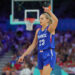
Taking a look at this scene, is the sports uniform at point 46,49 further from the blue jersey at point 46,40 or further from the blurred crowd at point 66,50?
the blurred crowd at point 66,50

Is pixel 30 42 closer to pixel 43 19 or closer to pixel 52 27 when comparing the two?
pixel 43 19

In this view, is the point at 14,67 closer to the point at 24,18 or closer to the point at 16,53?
the point at 16,53

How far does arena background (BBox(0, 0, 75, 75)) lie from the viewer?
346 inches

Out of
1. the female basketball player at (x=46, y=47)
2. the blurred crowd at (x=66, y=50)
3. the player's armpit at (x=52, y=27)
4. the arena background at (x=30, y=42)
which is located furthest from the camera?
the blurred crowd at (x=66, y=50)

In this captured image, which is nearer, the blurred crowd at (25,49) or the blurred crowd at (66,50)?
the blurred crowd at (25,49)

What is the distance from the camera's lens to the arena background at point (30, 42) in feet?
28.8

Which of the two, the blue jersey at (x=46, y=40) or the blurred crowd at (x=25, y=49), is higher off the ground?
the blue jersey at (x=46, y=40)

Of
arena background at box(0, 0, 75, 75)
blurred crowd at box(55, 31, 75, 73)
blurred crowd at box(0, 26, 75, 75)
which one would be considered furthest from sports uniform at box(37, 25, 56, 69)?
blurred crowd at box(55, 31, 75, 73)

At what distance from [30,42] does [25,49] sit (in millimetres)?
715

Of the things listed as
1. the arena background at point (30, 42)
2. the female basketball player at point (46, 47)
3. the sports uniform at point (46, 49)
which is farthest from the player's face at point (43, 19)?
the arena background at point (30, 42)

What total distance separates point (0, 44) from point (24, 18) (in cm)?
205

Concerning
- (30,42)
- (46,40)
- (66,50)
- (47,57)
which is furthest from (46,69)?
(30,42)

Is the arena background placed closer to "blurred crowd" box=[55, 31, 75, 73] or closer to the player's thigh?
"blurred crowd" box=[55, 31, 75, 73]

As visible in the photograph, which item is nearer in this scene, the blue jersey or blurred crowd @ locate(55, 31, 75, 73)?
the blue jersey
